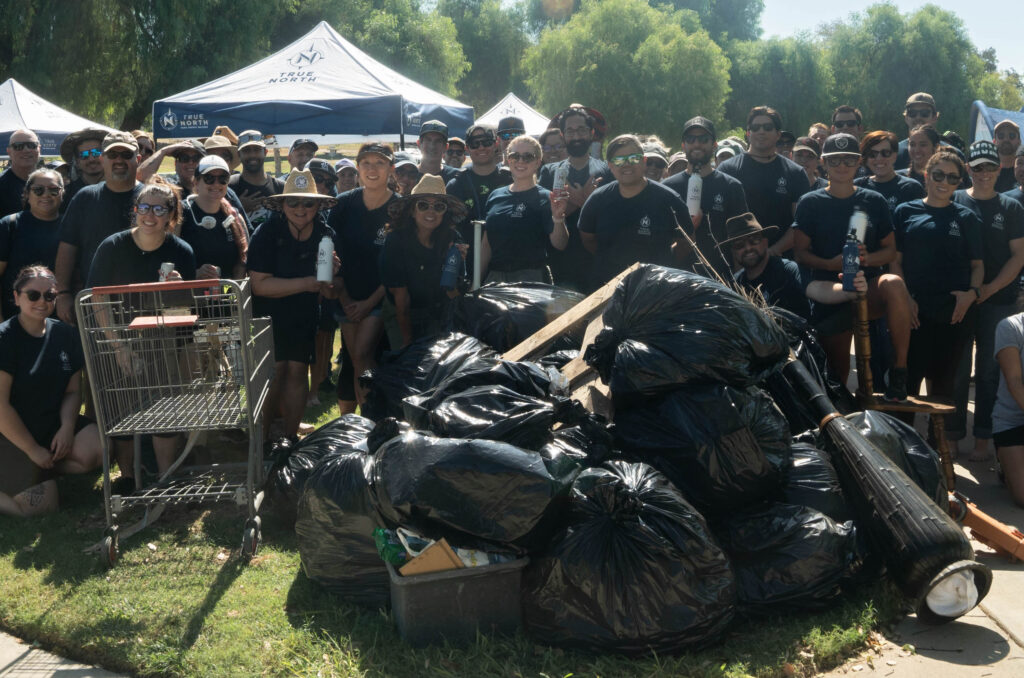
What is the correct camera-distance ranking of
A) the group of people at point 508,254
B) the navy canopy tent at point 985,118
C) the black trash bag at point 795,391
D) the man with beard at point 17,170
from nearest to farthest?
the black trash bag at point 795,391, the group of people at point 508,254, the man with beard at point 17,170, the navy canopy tent at point 985,118

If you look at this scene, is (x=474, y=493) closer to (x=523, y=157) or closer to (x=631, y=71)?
(x=523, y=157)

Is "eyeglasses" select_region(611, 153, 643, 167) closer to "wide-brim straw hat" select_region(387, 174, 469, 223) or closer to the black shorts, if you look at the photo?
"wide-brim straw hat" select_region(387, 174, 469, 223)

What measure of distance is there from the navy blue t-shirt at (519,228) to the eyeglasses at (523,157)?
224 mm

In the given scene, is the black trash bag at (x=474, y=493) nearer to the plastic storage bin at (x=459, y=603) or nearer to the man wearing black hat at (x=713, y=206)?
the plastic storage bin at (x=459, y=603)

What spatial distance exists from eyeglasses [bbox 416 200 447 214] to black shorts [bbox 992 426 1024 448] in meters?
3.53

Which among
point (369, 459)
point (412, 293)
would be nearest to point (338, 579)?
point (369, 459)

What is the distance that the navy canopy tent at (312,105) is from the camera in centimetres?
976

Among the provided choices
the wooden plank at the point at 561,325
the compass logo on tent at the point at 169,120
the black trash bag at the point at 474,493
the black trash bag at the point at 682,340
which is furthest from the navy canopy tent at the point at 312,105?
the black trash bag at the point at 474,493

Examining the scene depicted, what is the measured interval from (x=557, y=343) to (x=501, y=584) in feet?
5.93

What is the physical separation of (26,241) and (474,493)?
4101 mm

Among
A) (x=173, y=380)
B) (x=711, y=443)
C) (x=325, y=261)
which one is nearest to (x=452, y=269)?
(x=325, y=261)

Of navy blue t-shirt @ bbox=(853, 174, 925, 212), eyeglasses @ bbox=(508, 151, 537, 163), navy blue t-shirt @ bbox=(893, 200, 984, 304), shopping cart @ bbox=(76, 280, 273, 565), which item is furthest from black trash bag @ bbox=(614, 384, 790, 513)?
navy blue t-shirt @ bbox=(853, 174, 925, 212)

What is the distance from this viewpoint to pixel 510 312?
4.85 metres

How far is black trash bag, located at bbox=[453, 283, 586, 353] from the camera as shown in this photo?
478 centimetres
